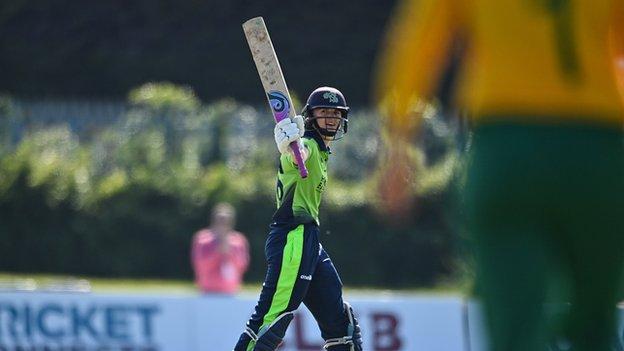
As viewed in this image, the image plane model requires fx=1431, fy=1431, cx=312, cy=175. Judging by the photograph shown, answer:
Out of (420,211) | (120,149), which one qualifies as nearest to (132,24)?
(120,149)

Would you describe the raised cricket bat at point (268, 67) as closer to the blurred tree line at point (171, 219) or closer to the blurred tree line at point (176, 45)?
the blurred tree line at point (171, 219)

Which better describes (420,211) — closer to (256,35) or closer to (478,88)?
(256,35)

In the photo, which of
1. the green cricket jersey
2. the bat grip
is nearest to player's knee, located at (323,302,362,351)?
the green cricket jersey

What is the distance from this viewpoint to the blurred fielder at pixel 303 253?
26.2 feet

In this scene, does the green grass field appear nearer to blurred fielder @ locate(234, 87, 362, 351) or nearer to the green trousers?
blurred fielder @ locate(234, 87, 362, 351)

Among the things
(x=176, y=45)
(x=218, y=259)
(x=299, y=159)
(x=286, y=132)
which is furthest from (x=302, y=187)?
(x=176, y=45)

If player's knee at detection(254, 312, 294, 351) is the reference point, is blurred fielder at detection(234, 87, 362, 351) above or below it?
above

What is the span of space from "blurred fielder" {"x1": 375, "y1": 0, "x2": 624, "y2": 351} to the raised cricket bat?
303cm

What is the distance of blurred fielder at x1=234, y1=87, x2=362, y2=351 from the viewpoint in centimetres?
798

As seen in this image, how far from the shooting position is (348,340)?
8227 mm

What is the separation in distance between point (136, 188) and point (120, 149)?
1469 mm

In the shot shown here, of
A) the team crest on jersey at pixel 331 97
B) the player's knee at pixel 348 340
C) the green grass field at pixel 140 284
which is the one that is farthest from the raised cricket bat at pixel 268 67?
the green grass field at pixel 140 284

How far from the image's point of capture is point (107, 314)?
12.3 meters

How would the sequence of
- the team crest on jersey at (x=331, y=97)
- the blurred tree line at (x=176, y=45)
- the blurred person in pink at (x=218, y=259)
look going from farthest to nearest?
the blurred tree line at (x=176, y=45)
the blurred person in pink at (x=218, y=259)
the team crest on jersey at (x=331, y=97)
